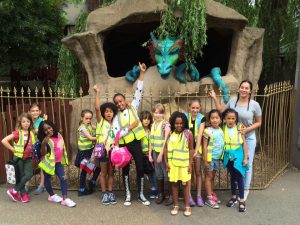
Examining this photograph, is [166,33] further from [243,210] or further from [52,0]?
[52,0]

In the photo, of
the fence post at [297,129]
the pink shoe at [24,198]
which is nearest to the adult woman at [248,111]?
the fence post at [297,129]

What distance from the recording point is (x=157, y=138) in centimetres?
445

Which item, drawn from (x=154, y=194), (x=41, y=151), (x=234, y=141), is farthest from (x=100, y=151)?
(x=234, y=141)

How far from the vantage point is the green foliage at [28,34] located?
10422 mm

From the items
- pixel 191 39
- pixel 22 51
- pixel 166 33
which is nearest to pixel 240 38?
pixel 191 39

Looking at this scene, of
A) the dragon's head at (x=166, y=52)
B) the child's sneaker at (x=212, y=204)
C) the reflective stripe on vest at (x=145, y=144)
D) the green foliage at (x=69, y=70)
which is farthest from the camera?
the green foliage at (x=69, y=70)

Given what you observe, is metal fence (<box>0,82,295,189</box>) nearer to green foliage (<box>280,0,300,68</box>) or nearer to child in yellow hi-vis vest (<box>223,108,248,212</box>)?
child in yellow hi-vis vest (<box>223,108,248,212</box>)

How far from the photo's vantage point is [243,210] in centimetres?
446

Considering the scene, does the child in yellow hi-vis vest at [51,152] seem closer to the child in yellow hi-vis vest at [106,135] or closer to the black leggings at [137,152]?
the child in yellow hi-vis vest at [106,135]

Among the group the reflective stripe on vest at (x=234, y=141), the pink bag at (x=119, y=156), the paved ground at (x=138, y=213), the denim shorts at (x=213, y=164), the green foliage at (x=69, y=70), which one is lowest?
the paved ground at (x=138, y=213)

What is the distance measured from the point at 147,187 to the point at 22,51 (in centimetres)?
778

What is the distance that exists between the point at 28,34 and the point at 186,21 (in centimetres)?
661

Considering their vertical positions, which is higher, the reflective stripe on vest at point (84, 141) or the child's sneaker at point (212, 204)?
the reflective stripe on vest at point (84, 141)

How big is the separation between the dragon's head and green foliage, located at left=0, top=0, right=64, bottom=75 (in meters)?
5.72
